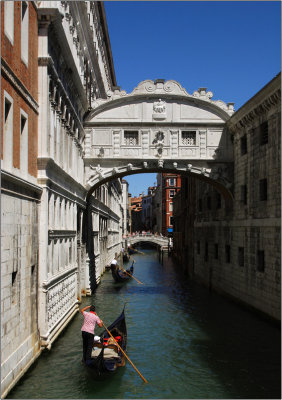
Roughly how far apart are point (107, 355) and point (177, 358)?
1825 mm

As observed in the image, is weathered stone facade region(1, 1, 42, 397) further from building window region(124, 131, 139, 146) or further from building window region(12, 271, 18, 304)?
building window region(124, 131, 139, 146)

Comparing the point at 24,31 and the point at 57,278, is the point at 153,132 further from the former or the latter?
the point at 24,31

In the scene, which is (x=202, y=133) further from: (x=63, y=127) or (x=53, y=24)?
(x=53, y=24)

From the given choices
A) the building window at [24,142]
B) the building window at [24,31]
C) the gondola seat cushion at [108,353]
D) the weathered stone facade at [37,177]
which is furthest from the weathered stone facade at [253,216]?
the building window at [24,142]

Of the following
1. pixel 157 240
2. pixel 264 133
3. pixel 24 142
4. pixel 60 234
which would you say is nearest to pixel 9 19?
pixel 24 142

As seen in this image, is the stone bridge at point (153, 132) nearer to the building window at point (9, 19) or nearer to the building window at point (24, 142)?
the building window at point (24, 142)

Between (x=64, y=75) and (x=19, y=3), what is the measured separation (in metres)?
4.44

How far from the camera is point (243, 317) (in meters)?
14.7

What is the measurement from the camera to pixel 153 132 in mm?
17625

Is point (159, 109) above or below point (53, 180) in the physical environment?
above

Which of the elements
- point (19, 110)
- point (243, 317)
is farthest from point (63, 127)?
point (243, 317)

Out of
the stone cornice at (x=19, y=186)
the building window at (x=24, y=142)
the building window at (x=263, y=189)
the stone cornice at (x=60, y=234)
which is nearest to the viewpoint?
the stone cornice at (x=19, y=186)

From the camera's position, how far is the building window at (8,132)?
7.79 metres

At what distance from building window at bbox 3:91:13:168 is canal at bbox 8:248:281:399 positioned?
13.1ft
